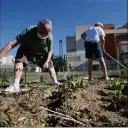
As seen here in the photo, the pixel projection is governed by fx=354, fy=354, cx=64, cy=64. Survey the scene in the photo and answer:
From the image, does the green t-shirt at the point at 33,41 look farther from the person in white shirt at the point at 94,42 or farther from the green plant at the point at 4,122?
the green plant at the point at 4,122

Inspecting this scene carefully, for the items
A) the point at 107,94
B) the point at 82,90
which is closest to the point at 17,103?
the point at 82,90

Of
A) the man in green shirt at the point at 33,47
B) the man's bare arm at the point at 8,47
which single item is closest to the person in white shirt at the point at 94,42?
the man in green shirt at the point at 33,47

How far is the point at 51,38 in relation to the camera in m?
6.17

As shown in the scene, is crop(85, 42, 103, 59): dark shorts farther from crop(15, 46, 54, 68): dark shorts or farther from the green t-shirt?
the green t-shirt

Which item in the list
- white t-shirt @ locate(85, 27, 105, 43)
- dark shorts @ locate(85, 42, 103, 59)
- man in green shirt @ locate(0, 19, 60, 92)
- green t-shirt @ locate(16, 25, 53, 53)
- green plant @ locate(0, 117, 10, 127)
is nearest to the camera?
green plant @ locate(0, 117, 10, 127)

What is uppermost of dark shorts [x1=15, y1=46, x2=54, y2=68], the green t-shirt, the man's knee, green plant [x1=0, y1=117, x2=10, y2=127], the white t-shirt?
the white t-shirt

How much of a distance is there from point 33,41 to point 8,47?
0.54m

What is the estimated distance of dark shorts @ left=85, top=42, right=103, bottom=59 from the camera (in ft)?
28.2

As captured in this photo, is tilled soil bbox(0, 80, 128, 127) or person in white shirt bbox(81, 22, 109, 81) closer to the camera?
tilled soil bbox(0, 80, 128, 127)

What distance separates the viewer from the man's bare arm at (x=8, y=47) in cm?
556

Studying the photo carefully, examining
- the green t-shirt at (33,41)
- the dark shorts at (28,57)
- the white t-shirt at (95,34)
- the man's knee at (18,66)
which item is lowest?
the man's knee at (18,66)

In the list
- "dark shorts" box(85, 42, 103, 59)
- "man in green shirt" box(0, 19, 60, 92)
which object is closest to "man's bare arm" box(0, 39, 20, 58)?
"man in green shirt" box(0, 19, 60, 92)

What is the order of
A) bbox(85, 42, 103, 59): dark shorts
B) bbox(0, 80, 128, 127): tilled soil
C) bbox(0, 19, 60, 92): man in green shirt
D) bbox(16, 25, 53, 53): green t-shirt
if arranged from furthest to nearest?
bbox(85, 42, 103, 59): dark shorts, bbox(16, 25, 53, 53): green t-shirt, bbox(0, 19, 60, 92): man in green shirt, bbox(0, 80, 128, 127): tilled soil

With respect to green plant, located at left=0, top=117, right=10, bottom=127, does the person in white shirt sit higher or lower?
higher
